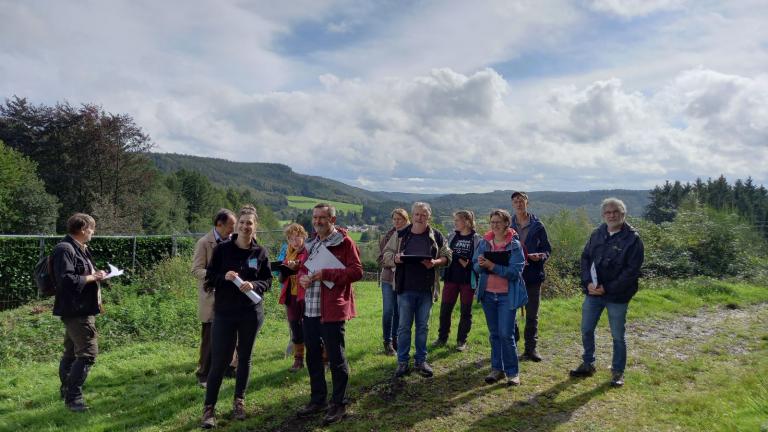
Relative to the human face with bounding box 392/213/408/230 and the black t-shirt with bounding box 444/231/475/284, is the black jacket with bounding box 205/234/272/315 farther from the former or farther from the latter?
the black t-shirt with bounding box 444/231/475/284

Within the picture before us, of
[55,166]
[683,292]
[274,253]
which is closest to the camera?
[683,292]

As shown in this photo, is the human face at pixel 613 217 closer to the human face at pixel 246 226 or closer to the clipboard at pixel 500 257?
the clipboard at pixel 500 257

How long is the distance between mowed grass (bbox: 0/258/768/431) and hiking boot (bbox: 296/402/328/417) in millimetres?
99

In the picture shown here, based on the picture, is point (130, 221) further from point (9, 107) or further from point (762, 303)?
point (762, 303)

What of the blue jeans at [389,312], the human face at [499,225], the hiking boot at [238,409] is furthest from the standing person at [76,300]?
the human face at [499,225]

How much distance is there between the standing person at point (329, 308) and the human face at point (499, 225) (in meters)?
1.73

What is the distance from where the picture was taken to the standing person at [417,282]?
18.0 ft

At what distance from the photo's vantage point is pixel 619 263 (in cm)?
524

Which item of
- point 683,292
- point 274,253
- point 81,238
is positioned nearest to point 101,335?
point 81,238

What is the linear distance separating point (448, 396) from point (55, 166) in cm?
4276

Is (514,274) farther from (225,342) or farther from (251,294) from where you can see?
(225,342)

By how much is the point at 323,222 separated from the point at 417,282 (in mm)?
1591

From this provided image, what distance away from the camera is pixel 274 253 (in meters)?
19.1

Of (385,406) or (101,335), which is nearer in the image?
(385,406)
